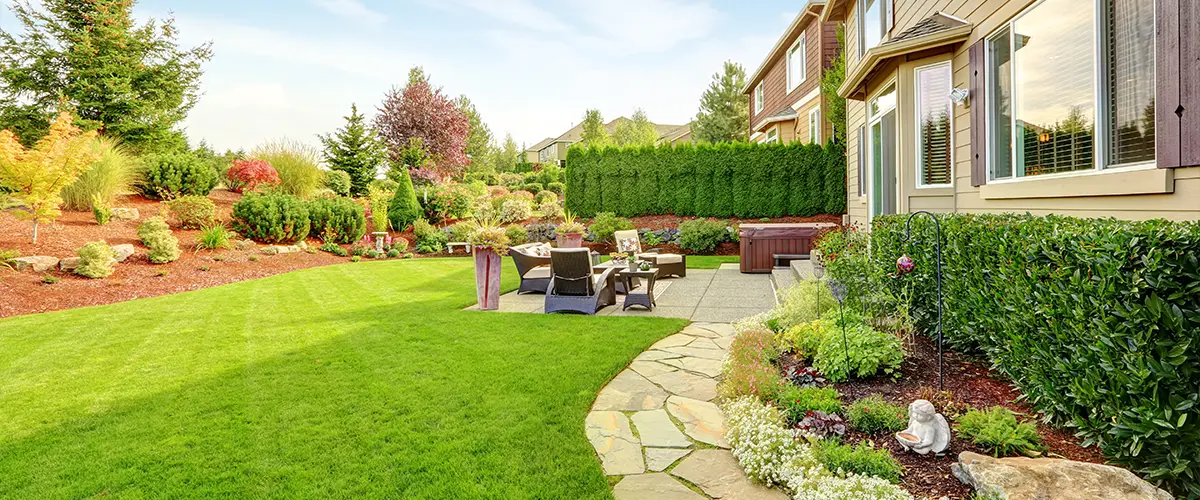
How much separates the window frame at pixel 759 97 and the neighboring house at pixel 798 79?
0.04 m

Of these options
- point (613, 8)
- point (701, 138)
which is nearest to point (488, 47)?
point (613, 8)

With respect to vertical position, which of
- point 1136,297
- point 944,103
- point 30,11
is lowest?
point 1136,297

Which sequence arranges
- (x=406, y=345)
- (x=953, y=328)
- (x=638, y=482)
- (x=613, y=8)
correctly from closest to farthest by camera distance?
1. (x=638, y=482)
2. (x=953, y=328)
3. (x=406, y=345)
4. (x=613, y=8)

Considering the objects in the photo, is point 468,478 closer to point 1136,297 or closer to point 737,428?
point 737,428

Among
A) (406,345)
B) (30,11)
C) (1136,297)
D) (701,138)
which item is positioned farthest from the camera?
(701,138)

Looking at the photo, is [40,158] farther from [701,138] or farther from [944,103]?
[701,138]

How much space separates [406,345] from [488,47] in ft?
40.7

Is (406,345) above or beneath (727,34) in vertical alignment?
beneath

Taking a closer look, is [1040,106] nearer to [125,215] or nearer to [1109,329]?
[1109,329]

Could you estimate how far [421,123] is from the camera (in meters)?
24.7

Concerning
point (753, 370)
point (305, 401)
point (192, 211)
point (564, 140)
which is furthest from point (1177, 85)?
point (564, 140)

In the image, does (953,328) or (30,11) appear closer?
(953,328)

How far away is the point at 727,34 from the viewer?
15531mm

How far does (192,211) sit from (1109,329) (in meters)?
15.1
